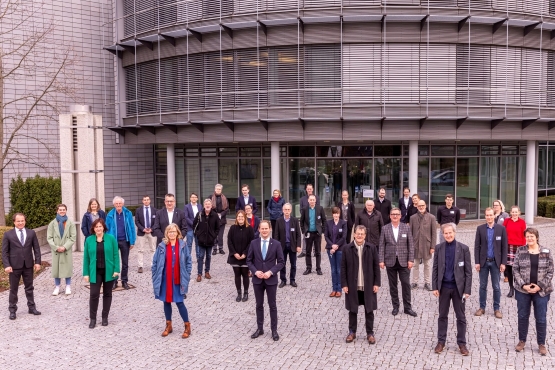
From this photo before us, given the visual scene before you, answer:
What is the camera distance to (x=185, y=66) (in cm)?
2059

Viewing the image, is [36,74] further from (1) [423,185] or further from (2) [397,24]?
(1) [423,185]

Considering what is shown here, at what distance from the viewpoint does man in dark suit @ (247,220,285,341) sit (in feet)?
25.9

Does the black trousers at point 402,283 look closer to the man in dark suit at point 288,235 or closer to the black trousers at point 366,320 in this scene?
the black trousers at point 366,320

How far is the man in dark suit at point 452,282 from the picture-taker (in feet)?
23.5

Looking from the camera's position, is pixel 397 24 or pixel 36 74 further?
pixel 36 74

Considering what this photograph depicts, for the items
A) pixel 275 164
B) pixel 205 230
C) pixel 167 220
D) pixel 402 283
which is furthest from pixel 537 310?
pixel 275 164

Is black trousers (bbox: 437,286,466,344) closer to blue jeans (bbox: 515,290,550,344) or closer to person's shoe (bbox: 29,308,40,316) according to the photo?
blue jeans (bbox: 515,290,550,344)

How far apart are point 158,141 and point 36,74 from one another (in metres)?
6.30

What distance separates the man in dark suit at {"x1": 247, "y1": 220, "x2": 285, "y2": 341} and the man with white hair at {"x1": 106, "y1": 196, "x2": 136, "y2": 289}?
3.97 metres

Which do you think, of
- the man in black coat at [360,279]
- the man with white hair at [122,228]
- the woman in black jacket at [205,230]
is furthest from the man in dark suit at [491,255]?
the man with white hair at [122,228]

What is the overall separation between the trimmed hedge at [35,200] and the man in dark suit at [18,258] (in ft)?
30.3

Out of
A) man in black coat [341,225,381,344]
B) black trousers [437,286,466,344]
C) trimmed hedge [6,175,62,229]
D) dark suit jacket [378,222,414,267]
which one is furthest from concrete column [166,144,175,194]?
black trousers [437,286,466,344]

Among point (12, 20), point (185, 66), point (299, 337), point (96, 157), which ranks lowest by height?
point (299, 337)

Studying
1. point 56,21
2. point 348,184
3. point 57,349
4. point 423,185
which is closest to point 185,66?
point 56,21
